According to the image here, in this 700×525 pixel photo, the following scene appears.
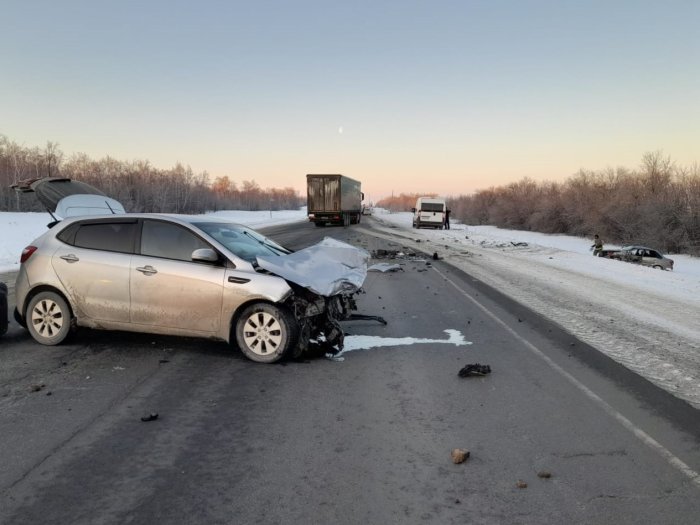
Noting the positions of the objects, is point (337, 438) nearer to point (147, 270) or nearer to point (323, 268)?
point (323, 268)

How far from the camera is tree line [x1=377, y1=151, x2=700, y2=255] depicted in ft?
108

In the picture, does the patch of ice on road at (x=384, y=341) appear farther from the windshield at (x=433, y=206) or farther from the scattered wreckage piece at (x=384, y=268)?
the windshield at (x=433, y=206)

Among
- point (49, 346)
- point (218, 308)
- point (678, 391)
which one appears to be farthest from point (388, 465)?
point (49, 346)

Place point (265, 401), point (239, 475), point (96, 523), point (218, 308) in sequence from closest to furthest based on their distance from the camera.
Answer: point (96, 523)
point (239, 475)
point (265, 401)
point (218, 308)

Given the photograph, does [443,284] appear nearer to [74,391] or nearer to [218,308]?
[218,308]

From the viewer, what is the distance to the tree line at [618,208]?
32938 mm

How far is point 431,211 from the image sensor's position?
1732 inches

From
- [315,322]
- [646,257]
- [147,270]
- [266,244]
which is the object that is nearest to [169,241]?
[147,270]

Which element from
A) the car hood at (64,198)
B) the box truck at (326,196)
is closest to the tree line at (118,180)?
the box truck at (326,196)

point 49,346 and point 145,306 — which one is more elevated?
point 145,306

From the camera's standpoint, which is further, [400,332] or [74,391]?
[400,332]

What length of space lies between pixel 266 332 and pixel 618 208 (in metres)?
41.2

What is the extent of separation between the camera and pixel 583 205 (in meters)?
46.1

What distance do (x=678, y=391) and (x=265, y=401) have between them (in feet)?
13.5
